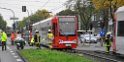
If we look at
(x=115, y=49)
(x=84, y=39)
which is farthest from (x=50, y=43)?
(x=84, y=39)

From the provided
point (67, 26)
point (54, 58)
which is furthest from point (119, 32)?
point (67, 26)

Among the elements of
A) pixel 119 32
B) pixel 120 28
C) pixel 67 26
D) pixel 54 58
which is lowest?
pixel 54 58

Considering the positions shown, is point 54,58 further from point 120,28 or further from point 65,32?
point 65,32

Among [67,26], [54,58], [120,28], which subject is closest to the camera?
[54,58]

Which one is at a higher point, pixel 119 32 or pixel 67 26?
pixel 67 26

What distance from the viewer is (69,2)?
81.6 metres

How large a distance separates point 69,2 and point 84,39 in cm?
1437

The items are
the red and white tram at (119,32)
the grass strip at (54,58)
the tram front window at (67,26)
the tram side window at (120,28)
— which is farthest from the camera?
the tram front window at (67,26)

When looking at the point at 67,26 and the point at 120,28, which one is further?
the point at 67,26

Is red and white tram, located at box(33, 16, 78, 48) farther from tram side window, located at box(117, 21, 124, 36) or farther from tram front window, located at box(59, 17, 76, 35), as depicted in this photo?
tram side window, located at box(117, 21, 124, 36)

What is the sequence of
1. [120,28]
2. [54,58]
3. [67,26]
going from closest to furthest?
[54,58]
[120,28]
[67,26]

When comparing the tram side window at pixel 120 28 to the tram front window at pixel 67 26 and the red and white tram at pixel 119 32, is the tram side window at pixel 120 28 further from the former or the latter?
the tram front window at pixel 67 26

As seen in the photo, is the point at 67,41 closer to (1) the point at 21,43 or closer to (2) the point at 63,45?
(2) the point at 63,45

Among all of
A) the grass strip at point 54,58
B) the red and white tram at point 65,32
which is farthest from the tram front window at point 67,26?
the grass strip at point 54,58
